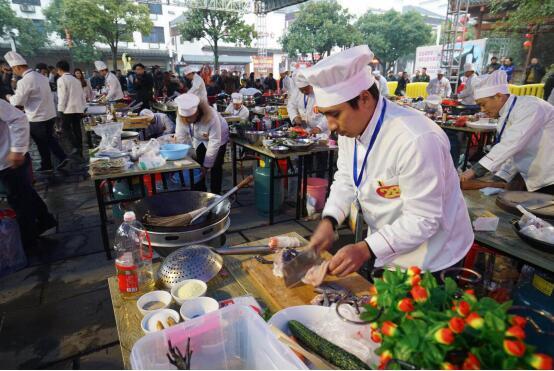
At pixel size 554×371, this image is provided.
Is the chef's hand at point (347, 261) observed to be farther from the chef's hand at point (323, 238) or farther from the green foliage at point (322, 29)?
the green foliage at point (322, 29)

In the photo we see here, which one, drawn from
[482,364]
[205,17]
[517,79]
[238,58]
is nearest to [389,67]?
[238,58]

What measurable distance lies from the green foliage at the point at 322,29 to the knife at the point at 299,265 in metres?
39.5

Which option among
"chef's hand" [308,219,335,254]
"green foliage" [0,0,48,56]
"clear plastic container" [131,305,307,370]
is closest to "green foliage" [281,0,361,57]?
"green foliage" [0,0,48,56]

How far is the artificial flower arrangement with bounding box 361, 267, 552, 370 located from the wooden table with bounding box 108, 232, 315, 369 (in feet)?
2.62

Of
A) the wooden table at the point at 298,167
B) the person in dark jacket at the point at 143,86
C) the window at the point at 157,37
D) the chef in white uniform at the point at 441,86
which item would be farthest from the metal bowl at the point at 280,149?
the window at the point at 157,37

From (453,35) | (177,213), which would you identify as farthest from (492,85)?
(453,35)

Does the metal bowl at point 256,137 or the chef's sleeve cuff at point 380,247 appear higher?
the chef's sleeve cuff at point 380,247

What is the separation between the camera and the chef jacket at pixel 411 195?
1.50 meters

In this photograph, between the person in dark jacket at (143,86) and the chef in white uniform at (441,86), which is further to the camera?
the chef in white uniform at (441,86)

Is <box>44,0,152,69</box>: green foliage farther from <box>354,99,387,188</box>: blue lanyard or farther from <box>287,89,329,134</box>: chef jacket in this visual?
<box>354,99,387,188</box>: blue lanyard

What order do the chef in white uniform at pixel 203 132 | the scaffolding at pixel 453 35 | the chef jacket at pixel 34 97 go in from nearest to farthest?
1. the chef in white uniform at pixel 203 132
2. the chef jacket at pixel 34 97
3. the scaffolding at pixel 453 35

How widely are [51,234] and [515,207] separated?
5.53 m

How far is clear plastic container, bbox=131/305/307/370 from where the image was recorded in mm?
1085

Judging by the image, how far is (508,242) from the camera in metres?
2.20
